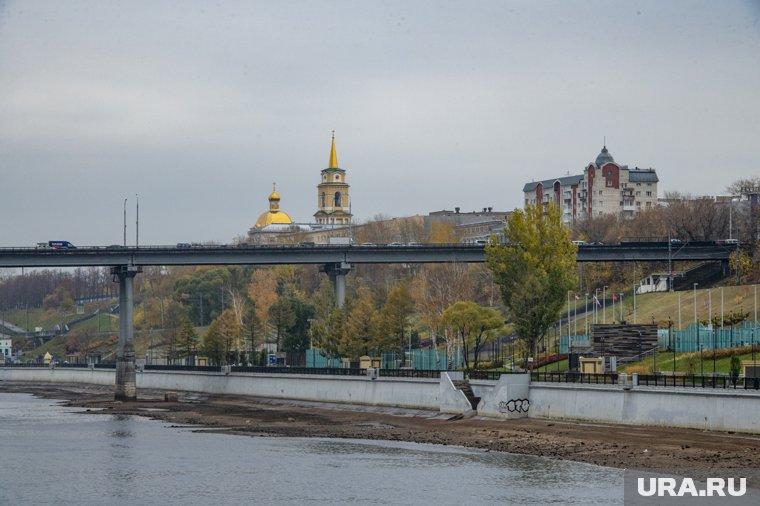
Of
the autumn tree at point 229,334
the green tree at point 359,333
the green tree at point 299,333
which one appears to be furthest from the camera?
the autumn tree at point 229,334

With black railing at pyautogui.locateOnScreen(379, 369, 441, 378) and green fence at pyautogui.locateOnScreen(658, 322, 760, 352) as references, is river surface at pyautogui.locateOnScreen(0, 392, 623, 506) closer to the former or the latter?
black railing at pyautogui.locateOnScreen(379, 369, 441, 378)

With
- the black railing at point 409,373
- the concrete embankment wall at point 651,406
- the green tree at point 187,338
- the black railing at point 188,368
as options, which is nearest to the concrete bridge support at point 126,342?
the black railing at point 188,368

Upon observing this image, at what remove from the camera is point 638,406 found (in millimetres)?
83562

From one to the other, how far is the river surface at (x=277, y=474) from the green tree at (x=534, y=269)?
1111 inches

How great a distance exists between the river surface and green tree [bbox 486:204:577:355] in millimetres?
28207

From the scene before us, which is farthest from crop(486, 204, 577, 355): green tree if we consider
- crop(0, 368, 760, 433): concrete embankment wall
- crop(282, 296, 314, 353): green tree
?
crop(282, 296, 314, 353): green tree

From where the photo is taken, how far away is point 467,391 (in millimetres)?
100375

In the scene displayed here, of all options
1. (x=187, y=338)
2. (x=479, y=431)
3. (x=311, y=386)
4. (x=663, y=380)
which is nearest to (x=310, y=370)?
(x=311, y=386)

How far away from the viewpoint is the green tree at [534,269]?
378 ft

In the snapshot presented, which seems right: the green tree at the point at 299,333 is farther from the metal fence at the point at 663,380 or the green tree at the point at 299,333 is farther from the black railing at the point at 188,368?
the metal fence at the point at 663,380

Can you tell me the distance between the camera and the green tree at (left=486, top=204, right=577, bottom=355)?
115250 mm

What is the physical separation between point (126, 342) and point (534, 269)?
2238 inches

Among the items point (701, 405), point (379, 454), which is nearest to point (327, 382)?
point (379, 454)

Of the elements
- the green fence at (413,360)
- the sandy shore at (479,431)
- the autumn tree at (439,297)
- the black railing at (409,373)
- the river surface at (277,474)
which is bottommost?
the river surface at (277,474)
